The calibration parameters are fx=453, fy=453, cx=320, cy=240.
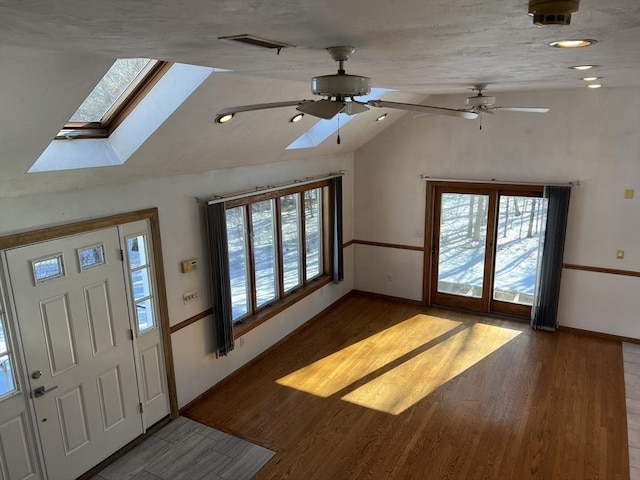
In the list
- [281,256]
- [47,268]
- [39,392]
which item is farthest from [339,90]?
[281,256]

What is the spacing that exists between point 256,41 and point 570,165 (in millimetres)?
5170

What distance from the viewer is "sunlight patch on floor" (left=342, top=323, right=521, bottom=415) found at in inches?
183

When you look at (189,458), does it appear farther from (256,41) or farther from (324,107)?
(256,41)

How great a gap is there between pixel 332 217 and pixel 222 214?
241 cm

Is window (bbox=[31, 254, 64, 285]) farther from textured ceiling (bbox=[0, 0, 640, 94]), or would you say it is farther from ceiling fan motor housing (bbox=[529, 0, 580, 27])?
ceiling fan motor housing (bbox=[529, 0, 580, 27])

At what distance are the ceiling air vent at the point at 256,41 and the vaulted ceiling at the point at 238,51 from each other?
5 centimetres

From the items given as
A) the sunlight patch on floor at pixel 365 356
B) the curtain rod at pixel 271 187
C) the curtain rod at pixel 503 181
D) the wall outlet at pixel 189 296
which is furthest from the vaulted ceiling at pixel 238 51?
the sunlight patch on floor at pixel 365 356

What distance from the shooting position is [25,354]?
125 inches

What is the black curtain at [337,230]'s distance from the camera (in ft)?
21.4

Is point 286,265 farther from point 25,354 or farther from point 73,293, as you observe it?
point 25,354

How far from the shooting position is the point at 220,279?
15.2 feet

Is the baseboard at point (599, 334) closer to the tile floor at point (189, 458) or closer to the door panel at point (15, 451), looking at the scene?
the tile floor at point (189, 458)

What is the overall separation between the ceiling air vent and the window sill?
3723 mm

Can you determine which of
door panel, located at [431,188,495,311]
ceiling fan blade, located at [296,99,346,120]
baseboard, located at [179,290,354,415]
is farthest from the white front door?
door panel, located at [431,188,495,311]
